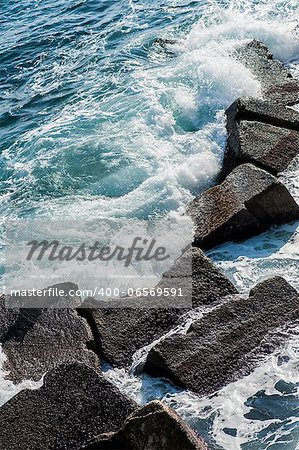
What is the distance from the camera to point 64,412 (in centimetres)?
A: 493

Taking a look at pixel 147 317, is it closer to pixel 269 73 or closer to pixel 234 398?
pixel 234 398

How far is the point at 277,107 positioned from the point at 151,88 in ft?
10.3

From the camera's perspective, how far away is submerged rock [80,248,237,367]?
19.5ft

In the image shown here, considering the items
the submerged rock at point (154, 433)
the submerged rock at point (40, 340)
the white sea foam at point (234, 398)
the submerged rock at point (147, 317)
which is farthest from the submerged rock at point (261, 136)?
the submerged rock at point (154, 433)

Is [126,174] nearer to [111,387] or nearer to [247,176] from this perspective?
[247,176]

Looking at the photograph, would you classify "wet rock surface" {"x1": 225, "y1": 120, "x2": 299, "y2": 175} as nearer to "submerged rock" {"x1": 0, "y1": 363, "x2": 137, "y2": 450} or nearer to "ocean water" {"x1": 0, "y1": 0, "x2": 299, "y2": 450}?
"ocean water" {"x1": 0, "y1": 0, "x2": 299, "y2": 450}

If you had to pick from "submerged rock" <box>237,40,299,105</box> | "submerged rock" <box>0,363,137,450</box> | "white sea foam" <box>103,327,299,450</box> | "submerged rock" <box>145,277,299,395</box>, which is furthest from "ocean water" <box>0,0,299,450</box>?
"submerged rock" <box>0,363,137,450</box>

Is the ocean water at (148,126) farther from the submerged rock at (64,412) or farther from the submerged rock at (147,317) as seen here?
the submerged rock at (64,412)

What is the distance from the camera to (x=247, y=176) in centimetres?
776

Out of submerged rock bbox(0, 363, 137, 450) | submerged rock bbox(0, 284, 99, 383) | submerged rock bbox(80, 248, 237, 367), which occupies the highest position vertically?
submerged rock bbox(0, 363, 137, 450)

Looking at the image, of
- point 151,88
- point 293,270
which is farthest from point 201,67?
point 293,270

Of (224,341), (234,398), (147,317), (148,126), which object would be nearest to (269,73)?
(148,126)

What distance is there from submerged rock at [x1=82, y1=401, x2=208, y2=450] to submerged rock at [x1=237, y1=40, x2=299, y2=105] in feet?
22.1

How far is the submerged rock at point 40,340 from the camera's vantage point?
5.76 m
